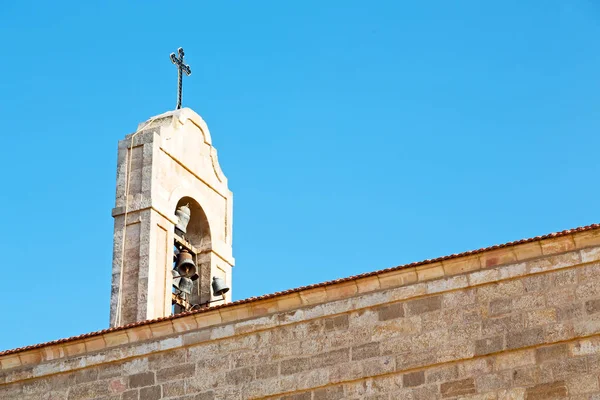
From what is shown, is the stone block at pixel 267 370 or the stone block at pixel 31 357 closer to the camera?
the stone block at pixel 267 370

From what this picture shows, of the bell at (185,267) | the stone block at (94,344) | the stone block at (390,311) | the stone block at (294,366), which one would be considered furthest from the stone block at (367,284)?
the bell at (185,267)

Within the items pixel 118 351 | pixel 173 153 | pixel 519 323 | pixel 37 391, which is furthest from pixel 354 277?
pixel 173 153

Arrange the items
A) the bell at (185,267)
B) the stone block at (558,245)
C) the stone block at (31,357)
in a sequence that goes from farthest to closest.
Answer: the bell at (185,267) → the stone block at (31,357) → the stone block at (558,245)

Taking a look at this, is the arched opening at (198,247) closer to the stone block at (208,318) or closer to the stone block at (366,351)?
the stone block at (208,318)

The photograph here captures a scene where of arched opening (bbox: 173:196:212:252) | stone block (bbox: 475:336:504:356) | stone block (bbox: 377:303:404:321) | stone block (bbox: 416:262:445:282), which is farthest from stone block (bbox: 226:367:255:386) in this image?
arched opening (bbox: 173:196:212:252)

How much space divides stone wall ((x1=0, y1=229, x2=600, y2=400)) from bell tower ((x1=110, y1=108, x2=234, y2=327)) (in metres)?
2.40

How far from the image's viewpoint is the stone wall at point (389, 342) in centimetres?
1409

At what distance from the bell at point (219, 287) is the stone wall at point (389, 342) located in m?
3.17

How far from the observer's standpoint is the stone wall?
555 inches

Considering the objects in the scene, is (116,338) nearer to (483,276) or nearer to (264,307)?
(264,307)

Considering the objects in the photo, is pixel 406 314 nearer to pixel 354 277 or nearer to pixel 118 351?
pixel 354 277

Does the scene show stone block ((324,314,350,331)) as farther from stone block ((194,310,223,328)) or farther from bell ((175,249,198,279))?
bell ((175,249,198,279))

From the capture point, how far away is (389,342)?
14727 millimetres

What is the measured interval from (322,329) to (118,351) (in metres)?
2.32
